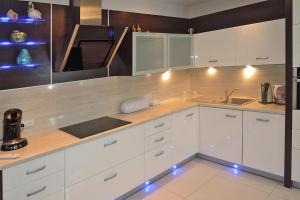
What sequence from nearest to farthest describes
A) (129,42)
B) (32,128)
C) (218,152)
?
(32,128), (129,42), (218,152)

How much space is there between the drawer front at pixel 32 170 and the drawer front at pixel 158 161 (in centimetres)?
111

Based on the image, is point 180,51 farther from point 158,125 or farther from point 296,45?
point 296,45

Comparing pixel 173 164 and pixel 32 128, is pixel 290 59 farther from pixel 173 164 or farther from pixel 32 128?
pixel 32 128

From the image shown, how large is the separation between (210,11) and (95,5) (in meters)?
2.05

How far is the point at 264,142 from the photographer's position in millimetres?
3035

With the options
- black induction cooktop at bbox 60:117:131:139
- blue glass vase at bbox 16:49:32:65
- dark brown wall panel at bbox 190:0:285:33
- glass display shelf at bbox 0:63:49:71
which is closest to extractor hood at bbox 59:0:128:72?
glass display shelf at bbox 0:63:49:71

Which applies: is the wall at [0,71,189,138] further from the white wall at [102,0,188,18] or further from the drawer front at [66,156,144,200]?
the white wall at [102,0,188,18]

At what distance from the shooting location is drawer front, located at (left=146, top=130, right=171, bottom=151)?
289 cm

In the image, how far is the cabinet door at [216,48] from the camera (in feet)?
11.2

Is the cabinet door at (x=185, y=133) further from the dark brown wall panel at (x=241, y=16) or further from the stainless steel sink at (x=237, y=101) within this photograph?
the dark brown wall panel at (x=241, y=16)

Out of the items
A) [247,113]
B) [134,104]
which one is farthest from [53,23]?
[247,113]

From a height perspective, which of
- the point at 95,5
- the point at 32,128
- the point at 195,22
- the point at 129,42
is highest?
the point at 195,22

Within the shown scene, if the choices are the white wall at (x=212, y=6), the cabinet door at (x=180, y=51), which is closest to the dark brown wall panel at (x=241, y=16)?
the white wall at (x=212, y=6)

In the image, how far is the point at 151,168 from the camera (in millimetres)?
2943
